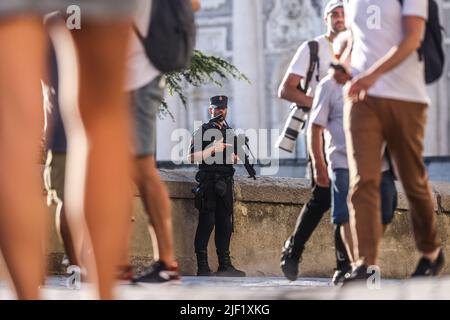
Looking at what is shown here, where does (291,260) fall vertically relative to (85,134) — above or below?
Answer: below

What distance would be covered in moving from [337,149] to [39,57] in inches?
141

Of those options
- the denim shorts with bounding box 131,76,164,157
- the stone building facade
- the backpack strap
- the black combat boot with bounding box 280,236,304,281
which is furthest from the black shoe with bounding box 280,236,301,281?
the stone building facade

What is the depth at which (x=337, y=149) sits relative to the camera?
661 centimetres

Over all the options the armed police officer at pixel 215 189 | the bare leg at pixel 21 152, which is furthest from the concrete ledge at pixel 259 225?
the bare leg at pixel 21 152

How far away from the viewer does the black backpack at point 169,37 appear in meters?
4.61

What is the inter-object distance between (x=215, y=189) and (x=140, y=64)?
6104 millimetres

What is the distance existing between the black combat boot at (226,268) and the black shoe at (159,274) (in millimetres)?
5152

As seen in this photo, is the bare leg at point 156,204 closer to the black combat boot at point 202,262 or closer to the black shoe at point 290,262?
the black shoe at point 290,262

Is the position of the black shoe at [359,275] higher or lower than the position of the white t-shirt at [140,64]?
lower

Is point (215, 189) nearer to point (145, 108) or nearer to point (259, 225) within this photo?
point (259, 225)

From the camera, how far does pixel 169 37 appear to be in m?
4.60

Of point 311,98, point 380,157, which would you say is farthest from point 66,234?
point 311,98
